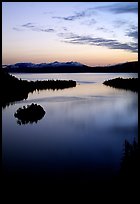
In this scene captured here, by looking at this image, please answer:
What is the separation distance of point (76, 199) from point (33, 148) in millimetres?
7109

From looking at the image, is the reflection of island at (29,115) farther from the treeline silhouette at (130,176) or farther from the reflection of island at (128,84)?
Result: the reflection of island at (128,84)

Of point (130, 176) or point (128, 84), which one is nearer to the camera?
point (130, 176)

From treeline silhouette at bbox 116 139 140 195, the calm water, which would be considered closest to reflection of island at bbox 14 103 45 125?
the calm water

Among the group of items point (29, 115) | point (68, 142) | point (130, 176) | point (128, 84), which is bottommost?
point (68, 142)

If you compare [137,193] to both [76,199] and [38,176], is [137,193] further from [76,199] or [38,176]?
[38,176]

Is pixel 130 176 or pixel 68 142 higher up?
pixel 130 176

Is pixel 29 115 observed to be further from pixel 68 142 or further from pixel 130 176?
pixel 130 176

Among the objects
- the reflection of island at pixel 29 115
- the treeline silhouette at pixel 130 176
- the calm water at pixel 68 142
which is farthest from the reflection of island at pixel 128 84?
the treeline silhouette at pixel 130 176

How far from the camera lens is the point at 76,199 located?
8.00 metres

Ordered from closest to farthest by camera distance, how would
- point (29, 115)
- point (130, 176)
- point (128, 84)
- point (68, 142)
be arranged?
point (130, 176)
point (68, 142)
point (29, 115)
point (128, 84)

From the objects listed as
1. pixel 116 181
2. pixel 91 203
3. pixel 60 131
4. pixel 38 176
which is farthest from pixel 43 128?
pixel 91 203

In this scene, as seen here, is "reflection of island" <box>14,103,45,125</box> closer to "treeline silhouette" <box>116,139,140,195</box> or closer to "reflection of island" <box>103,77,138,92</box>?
"treeline silhouette" <box>116,139,140,195</box>

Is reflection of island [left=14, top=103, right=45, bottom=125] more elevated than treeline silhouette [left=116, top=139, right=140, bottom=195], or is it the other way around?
reflection of island [left=14, top=103, right=45, bottom=125]

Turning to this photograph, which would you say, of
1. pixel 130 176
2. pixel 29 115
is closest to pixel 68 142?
pixel 130 176
